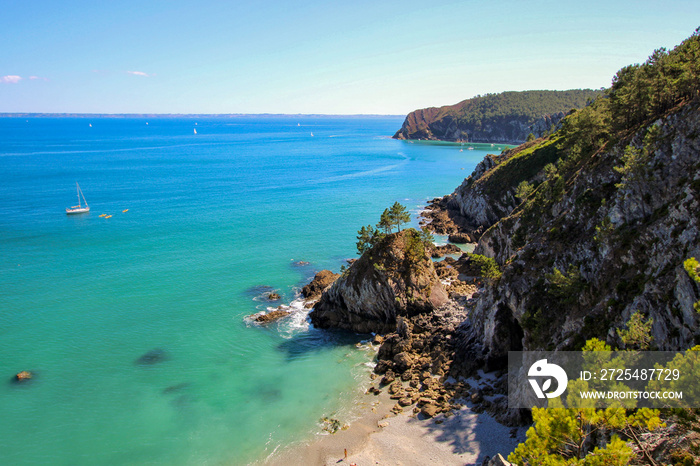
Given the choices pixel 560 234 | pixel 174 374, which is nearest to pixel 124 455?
pixel 174 374

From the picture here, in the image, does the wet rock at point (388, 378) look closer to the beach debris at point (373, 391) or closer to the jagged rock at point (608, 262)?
the beach debris at point (373, 391)

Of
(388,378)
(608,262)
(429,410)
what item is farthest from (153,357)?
(608,262)

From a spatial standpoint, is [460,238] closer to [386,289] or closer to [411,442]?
[386,289]

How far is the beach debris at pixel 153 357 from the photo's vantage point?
42938 millimetres

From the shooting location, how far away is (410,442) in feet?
100

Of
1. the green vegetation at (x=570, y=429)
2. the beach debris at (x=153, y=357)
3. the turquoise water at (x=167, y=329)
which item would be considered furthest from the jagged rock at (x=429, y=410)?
the beach debris at (x=153, y=357)

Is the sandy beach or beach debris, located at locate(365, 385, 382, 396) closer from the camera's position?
the sandy beach

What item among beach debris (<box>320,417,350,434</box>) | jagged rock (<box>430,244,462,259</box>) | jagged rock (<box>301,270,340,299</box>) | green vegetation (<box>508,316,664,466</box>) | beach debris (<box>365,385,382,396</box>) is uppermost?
green vegetation (<box>508,316,664,466</box>)

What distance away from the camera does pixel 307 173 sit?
151000 mm

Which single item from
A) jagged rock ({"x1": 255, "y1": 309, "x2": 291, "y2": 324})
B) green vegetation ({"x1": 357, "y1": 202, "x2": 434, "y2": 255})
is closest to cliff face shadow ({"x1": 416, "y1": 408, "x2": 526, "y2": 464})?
green vegetation ({"x1": 357, "y1": 202, "x2": 434, "y2": 255})

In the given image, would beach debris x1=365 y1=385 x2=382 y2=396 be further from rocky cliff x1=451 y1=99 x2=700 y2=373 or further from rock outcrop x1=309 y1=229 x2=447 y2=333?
rock outcrop x1=309 y1=229 x2=447 y2=333

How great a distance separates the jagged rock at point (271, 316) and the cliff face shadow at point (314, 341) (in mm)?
4854

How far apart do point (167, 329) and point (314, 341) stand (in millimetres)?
18950

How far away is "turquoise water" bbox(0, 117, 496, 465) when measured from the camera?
33.5m
